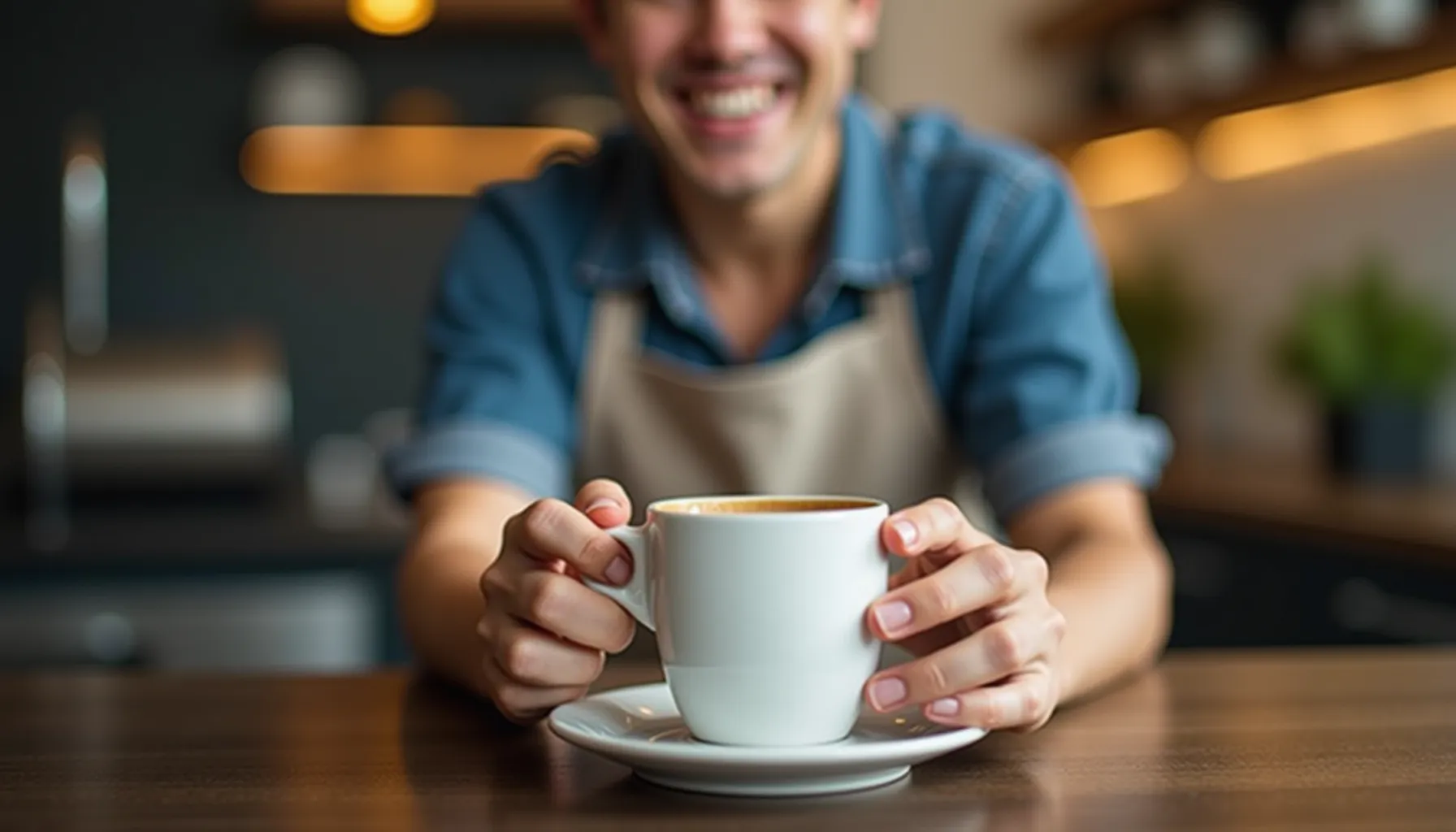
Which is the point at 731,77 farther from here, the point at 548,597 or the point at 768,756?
the point at 768,756

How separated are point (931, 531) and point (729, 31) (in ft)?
2.18

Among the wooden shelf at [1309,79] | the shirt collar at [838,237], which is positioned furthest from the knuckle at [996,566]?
the wooden shelf at [1309,79]

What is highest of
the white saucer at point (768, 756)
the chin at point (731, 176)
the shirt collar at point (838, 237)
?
the chin at point (731, 176)

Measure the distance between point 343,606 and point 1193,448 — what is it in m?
2.05

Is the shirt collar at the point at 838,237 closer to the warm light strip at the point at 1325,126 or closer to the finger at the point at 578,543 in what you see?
the finger at the point at 578,543

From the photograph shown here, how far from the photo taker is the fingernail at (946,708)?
79 centimetres

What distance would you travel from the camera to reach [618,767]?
2.69 feet

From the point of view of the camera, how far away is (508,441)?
1.35 meters

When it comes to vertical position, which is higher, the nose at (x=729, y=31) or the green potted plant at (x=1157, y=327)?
the nose at (x=729, y=31)

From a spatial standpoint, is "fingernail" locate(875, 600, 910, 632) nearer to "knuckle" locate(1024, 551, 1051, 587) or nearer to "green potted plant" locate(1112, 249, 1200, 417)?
"knuckle" locate(1024, 551, 1051, 587)

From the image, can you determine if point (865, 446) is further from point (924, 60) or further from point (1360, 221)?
point (924, 60)

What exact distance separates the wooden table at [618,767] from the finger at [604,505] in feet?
0.37

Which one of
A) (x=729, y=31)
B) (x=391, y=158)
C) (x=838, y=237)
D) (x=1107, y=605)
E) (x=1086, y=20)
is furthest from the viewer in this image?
(x=391, y=158)

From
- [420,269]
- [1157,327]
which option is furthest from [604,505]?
[420,269]
